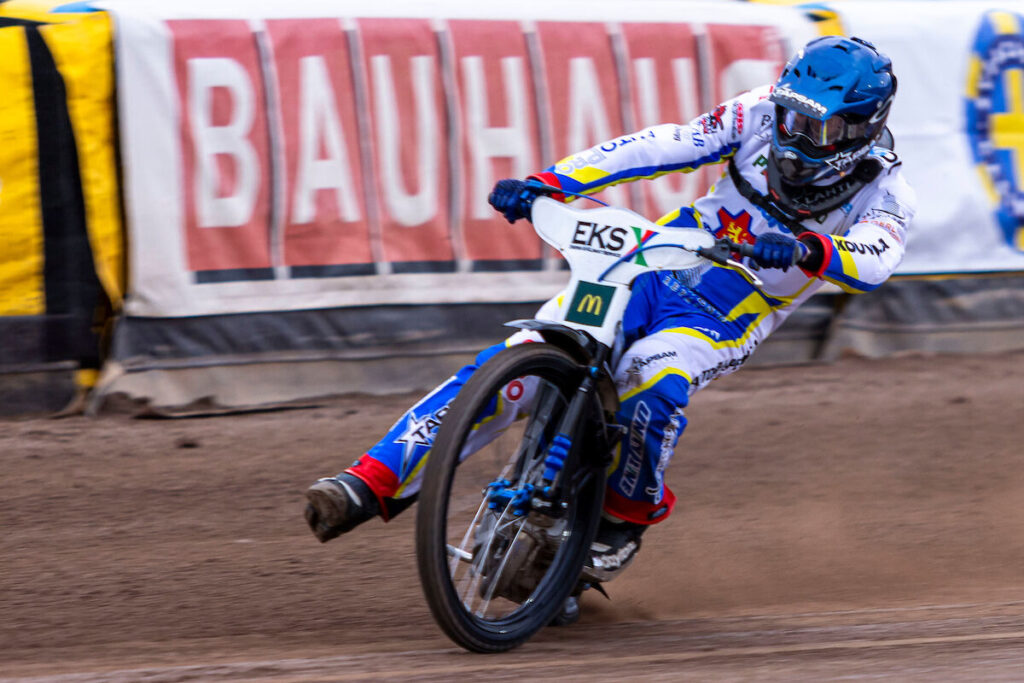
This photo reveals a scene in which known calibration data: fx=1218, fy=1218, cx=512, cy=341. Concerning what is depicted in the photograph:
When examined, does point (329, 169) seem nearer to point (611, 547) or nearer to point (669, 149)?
point (669, 149)

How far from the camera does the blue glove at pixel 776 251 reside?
361cm

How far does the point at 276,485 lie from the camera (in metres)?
5.81

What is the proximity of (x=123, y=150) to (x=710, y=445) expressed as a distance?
3580 millimetres

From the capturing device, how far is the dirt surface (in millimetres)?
3744

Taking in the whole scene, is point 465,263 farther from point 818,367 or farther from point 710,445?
point 818,367

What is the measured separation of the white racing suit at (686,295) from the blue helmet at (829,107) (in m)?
0.19

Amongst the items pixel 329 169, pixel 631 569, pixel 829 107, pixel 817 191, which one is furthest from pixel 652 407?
pixel 329 169

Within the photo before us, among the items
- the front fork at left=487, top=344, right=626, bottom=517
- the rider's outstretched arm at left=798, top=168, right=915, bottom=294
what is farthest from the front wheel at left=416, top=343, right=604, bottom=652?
the rider's outstretched arm at left=798, top=168, right=915, bottom=294

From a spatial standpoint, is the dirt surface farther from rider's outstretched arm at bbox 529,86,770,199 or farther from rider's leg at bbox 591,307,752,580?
rider's outstretched arm at bbox 529,86,770,199

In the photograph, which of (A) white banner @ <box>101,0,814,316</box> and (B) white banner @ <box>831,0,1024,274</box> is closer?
(A) white banner @ <box>101,0,814,316</box>

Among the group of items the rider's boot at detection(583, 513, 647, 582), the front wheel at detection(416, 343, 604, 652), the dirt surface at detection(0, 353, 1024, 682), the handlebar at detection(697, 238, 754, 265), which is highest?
the handlebar at detection(697, 238, 754, 265)

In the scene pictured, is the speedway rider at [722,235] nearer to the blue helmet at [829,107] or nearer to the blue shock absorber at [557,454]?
the blue helmet at [829,107]

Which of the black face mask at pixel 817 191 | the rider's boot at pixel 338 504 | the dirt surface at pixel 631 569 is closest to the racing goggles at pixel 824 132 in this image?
the black face mask at pixel 817 191

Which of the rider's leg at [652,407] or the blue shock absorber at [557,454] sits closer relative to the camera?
the blue shock absorber at [557,454]
